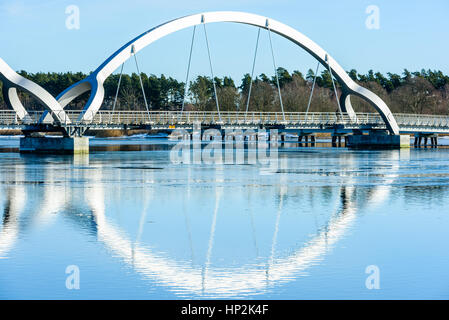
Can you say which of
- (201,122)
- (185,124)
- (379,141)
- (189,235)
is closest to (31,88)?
(185,124)

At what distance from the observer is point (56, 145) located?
5666 centimetres

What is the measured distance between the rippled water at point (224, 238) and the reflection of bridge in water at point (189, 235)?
0.03m

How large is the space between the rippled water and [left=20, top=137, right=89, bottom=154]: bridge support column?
23287 mm

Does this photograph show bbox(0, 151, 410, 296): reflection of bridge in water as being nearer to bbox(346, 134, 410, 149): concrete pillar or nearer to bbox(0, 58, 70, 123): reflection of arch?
bbox(0, 58, 70, 123): reflection of arch

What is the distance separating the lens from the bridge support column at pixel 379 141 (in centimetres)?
7200

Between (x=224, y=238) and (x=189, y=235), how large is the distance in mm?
976

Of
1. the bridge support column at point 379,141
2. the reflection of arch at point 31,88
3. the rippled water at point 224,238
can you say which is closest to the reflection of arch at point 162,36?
the reflection of arch at point 31,88

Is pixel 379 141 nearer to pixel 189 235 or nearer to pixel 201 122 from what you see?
pixel 201 122

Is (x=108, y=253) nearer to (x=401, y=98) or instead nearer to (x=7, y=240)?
(x=7, y=240)

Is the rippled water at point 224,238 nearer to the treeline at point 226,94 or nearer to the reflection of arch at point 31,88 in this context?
the reflection of arch at point 31,88

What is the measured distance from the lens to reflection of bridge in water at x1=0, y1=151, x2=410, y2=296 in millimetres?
12688

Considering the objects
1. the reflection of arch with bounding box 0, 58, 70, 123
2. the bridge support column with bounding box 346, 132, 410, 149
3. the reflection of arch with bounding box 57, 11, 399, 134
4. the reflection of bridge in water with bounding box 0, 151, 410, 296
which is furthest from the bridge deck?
the reflection of bridge in water with bounding box 0, 151, 410, 296

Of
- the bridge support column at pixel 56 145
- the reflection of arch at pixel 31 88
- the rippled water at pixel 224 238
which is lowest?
the rippled water at pixel 224 238
